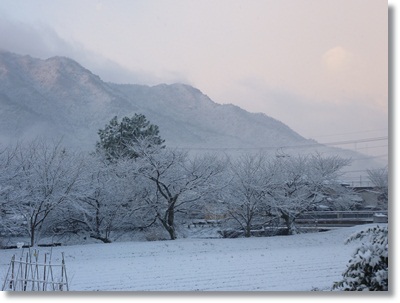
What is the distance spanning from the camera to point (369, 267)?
13.8 feet

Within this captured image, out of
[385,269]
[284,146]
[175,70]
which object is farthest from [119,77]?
[385,269]

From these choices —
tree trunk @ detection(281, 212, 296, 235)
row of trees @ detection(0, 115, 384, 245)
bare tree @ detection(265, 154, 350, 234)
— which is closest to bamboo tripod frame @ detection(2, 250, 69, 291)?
row of trees @ detection(0, 115, 384, 245)

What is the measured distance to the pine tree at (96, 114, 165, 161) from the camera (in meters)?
7.39

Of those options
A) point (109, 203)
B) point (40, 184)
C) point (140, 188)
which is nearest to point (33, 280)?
point (40, 184)

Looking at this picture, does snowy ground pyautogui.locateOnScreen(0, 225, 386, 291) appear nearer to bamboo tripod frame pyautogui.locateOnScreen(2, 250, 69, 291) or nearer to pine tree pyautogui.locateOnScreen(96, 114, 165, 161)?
bamboo tripod frame pyautogui.locateOnScreen(2, 250, 69, 291)

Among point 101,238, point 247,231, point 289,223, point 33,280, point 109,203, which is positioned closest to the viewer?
point 33,280

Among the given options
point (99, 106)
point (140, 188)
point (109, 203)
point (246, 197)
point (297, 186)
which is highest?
point (99, 106)

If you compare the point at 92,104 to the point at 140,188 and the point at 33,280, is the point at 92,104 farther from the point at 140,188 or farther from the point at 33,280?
the point at 140,188

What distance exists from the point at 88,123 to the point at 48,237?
3931mm

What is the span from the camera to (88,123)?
262 inches

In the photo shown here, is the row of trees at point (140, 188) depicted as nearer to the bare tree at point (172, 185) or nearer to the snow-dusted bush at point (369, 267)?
the bare tree at point (172, 185)

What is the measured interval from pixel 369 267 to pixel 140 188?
24.3 ft

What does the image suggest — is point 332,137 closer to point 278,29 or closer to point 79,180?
point 278,29

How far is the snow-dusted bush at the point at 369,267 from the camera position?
13.6 ft
